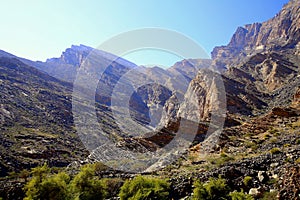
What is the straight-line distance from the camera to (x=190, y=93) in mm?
75875

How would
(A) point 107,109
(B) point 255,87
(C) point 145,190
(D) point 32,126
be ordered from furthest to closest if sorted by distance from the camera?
(A) point 107,109 < (B) point 255,87 < (D) point 32,126 < (C) point 145,190

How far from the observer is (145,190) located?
18734 millimetres

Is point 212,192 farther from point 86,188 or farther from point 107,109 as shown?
point 107,109

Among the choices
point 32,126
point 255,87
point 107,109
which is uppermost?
point 255,87

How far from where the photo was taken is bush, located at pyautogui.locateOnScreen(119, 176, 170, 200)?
59.9 feet

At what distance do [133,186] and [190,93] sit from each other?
2297 inches

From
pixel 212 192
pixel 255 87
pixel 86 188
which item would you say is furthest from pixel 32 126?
pixel 212 192

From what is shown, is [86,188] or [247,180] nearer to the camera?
[247,180]

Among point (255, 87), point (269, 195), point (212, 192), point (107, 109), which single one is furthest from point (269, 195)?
point (107, 109)

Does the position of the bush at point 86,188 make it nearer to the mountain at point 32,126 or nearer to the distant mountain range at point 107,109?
the distant mountain range at point 107,109

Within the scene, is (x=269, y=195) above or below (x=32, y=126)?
above

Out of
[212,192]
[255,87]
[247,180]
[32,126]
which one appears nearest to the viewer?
[212,192]

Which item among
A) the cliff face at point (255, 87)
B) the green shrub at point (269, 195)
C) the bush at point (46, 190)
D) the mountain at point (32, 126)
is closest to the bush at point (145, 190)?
the bush at point (46, 190)

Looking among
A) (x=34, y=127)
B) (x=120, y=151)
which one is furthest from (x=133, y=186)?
(x=34, y=127)
